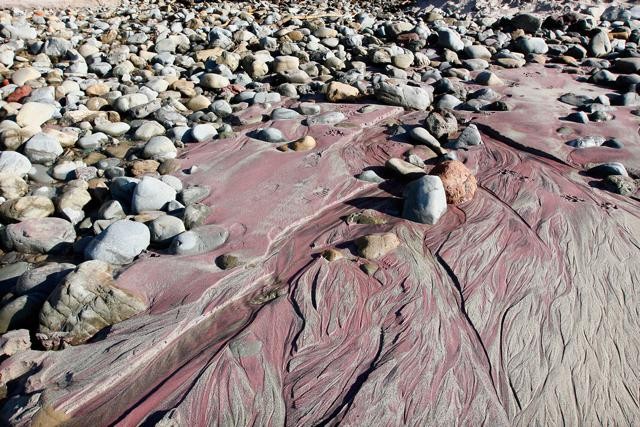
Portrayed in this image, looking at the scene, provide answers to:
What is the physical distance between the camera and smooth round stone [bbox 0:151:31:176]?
14.2 ft

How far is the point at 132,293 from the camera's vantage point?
2.91 metres

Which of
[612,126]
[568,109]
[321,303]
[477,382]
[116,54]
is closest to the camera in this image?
[477,382]

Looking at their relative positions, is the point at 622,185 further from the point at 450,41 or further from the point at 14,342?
the point at 450,41

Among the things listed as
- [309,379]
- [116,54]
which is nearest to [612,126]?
[309,379]

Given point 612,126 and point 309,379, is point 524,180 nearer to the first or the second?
point 612,126

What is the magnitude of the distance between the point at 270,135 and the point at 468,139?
1856 mm

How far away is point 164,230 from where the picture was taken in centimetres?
345

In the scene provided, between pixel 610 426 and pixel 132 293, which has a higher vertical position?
pixel 132 293

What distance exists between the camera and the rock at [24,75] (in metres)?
6.21

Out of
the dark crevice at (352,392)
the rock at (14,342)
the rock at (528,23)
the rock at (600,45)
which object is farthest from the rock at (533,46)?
the rock at (14,342)

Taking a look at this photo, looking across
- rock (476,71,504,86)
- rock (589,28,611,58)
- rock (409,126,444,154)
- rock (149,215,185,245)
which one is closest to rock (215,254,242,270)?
rock (149,215,185,245)

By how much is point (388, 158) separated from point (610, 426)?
107 inches

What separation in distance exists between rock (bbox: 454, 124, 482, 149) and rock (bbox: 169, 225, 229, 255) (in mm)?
2359

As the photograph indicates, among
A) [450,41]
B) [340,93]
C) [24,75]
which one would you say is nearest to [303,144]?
[340,93]
